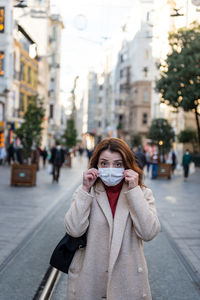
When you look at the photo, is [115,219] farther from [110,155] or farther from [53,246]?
[53,246]

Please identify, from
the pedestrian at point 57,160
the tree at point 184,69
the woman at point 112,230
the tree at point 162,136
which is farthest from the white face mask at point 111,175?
the tree at point 162,136

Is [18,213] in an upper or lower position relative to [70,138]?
lower

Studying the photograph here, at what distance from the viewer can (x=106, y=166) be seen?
3.17 meters

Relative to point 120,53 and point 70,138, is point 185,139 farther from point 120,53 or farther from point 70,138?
point 120,53

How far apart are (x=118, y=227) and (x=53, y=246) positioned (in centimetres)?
481

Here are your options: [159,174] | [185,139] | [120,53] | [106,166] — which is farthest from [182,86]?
[120,53]

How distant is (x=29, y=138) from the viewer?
20781 mm

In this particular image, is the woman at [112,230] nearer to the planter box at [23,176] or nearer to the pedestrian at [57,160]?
the planter box at [23,176]

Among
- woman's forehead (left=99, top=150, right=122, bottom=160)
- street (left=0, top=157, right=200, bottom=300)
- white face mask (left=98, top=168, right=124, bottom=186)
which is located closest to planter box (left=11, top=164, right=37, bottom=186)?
street (left=0, top=157, right=200, bottom=300)

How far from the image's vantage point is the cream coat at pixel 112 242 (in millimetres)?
3037

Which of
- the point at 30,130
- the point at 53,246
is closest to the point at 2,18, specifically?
the point at 30,130

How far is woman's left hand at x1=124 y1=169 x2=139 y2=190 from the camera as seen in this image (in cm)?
305

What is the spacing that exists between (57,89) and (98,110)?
44916 mm

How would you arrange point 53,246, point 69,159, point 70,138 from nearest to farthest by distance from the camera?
point 53,246 < point 69,159 < point 70,138
